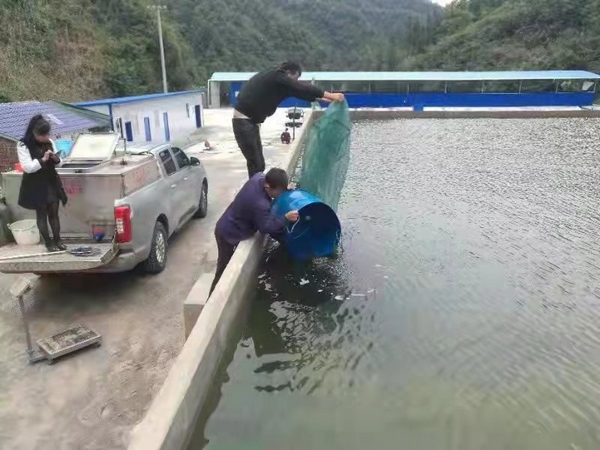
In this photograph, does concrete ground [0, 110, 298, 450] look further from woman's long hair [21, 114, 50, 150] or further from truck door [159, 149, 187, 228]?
woman's long hair [21, 114, 50, 150]

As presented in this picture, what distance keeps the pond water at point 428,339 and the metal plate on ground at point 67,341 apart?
55.5 inches

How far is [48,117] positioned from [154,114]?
714 cm

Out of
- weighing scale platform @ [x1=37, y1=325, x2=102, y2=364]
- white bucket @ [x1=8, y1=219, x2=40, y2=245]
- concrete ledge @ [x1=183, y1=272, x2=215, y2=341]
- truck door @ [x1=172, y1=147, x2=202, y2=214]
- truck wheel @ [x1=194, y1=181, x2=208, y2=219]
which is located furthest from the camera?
truck wheel @ [x1=194, y1=181, x2=208, y2=219]

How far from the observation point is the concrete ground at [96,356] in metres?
3.73

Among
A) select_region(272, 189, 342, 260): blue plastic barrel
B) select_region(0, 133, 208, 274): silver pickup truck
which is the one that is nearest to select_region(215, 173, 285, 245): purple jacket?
select_region(272, 189, 342, 260): blue plastic barrel

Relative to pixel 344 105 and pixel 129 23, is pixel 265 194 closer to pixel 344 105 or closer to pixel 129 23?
pixel 344 105

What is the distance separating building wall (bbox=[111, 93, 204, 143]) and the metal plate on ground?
9.97 m

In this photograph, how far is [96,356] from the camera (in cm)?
464

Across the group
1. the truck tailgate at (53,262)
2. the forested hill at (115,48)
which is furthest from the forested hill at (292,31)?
the truck tailgate at (53,262)

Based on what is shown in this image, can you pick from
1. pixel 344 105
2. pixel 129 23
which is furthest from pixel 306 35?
pixel 344 105

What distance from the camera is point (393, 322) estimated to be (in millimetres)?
4977

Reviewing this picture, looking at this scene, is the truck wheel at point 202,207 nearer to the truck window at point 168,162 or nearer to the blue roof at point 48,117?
the truck window at point 168,162

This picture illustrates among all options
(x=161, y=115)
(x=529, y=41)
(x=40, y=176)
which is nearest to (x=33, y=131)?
(x=40, y=176)

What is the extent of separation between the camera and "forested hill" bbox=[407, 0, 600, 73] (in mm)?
42375
